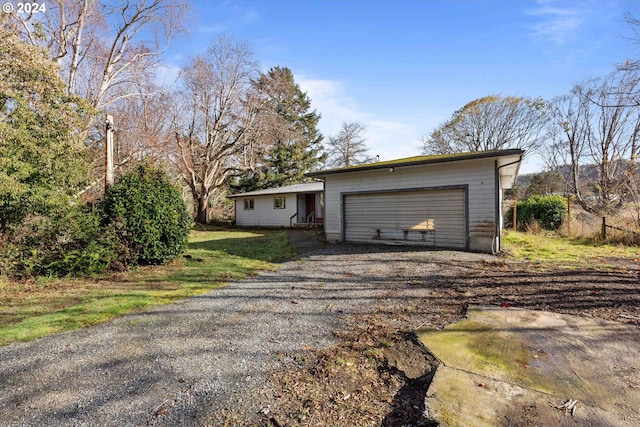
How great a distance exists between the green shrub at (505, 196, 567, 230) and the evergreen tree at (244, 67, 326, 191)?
17.3m

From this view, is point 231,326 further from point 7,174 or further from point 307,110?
point 307,110

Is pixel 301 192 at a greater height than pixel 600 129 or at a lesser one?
lesser

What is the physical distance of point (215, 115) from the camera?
67.4 feet

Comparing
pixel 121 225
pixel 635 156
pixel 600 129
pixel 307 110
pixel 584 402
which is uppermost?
pixel 307 110

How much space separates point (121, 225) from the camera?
6.61 m

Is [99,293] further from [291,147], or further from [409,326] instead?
[291,147]

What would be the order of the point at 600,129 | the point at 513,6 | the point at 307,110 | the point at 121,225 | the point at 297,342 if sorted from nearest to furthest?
the point at 297,342 → the point at 121,225 → the point at 513,6 → the point at 600,129 → the point at 307,110

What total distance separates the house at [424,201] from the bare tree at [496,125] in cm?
1470

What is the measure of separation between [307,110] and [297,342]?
33.1 metres

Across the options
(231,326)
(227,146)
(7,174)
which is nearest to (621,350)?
(231,326)

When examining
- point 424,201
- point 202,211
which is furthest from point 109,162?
point 202,211

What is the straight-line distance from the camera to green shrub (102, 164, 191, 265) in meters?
6.68

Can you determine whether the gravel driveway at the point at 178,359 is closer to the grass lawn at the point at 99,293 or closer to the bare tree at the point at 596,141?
the grass lawn at the point at 99,293

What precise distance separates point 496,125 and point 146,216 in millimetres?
24297
